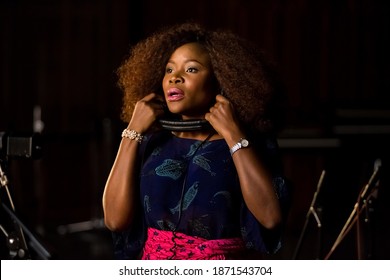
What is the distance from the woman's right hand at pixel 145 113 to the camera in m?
1.85

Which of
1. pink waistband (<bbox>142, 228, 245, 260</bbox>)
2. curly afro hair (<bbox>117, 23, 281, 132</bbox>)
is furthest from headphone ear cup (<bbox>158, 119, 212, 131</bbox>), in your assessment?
pink waistband (<bbox>142, 228, 245, 260</bbox>)

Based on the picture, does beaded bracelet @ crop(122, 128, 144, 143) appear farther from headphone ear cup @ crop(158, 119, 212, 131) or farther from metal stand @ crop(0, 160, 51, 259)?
metal stand @ crop(0, 160, 51, 259)

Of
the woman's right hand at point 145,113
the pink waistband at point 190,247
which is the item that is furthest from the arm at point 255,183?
the woman's right hand at point 145,113

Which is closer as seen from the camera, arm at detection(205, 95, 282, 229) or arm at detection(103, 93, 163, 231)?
arm at detection(205, 95, 282, 229)

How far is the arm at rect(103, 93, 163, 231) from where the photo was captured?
180 cm

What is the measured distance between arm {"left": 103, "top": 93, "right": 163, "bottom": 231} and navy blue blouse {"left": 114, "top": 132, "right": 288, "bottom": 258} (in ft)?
0.10

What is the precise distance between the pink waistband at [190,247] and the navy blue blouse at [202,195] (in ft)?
0.05

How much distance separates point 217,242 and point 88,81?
4044mm

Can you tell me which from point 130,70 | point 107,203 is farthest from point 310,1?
point 107,203

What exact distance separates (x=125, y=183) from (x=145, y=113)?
8.2 inches

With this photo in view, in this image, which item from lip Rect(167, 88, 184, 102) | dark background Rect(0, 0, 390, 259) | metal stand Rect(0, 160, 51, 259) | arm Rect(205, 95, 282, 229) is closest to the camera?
metal stand Rect(0, 160, 51, 259)

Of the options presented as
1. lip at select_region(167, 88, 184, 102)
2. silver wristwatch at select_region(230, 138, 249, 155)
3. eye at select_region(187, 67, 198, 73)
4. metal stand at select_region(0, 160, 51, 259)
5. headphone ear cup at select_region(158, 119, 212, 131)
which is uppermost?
eye at select_region(187, 67, 198, 73)

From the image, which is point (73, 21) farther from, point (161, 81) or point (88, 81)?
point (161, 81)

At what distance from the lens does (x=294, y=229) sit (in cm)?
535
